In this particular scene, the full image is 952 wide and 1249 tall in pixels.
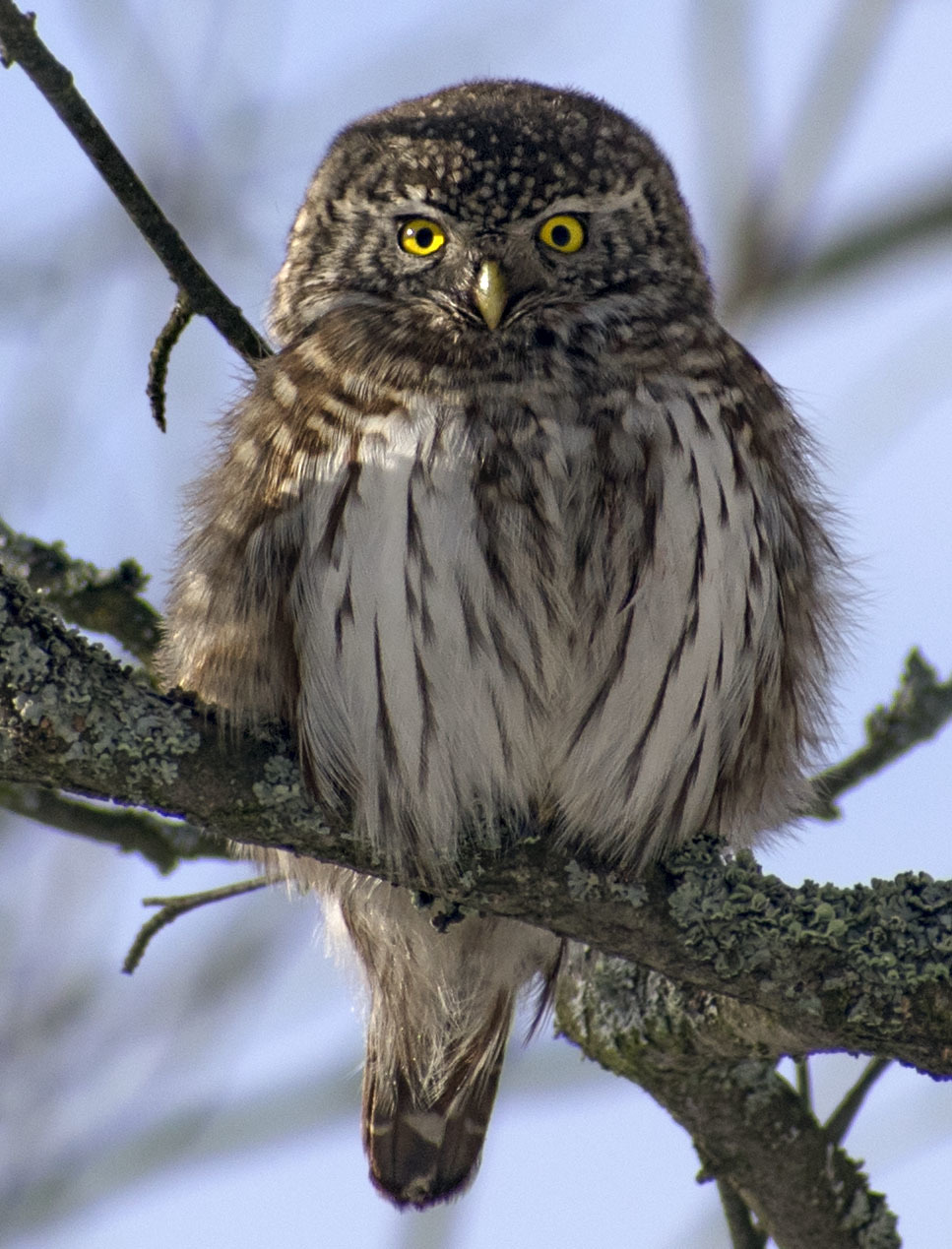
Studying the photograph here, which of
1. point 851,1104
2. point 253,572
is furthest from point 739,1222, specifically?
point 253,572

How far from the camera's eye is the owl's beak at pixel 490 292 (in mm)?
3270

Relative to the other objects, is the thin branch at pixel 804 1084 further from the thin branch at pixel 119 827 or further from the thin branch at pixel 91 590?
the thin branch at pixel 91 590

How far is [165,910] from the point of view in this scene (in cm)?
346

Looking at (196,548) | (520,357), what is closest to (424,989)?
(196,548)

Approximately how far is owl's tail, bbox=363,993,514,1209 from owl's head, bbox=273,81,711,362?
1698 millimetres

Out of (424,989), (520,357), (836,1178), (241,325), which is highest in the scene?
(241,325)

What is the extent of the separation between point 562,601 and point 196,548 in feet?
2.73

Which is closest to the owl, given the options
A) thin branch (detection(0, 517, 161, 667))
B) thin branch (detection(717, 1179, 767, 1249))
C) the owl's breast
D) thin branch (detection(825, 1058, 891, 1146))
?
the owl's breast

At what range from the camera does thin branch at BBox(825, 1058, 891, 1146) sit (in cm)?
337

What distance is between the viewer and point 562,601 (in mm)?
3100

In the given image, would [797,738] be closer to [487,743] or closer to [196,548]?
[487,743]

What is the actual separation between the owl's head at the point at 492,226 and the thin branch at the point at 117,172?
274 millimetres

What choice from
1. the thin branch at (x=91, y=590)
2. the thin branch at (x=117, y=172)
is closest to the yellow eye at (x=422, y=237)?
the thin branch at (x=117, y=172)

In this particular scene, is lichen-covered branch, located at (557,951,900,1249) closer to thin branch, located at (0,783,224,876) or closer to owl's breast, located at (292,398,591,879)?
owl's breast, located at (292,398,591,879)
